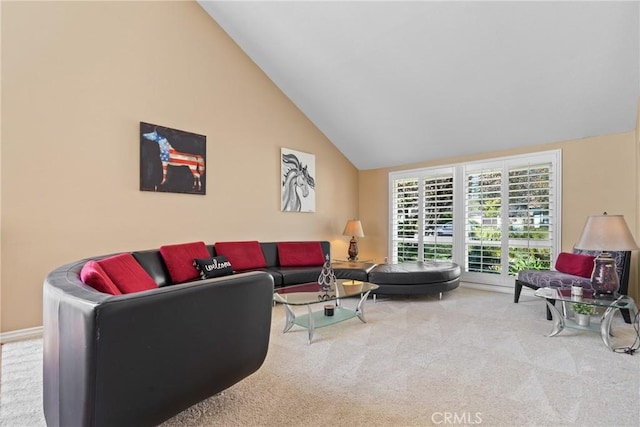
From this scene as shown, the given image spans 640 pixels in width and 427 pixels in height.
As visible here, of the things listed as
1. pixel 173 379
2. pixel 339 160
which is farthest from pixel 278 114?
pixel 173 379

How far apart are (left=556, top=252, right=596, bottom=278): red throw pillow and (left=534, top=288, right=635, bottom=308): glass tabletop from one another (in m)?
0.80

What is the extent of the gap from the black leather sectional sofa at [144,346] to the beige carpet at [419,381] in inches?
14.4

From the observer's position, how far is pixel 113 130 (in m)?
3.73

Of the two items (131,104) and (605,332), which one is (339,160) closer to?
(131,104)

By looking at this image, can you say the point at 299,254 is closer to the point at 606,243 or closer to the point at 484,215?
the point at 484,215

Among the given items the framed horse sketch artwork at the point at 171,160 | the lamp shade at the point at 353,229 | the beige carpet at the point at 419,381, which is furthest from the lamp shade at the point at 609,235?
the framed horse sketch artwork at the point at 171,160

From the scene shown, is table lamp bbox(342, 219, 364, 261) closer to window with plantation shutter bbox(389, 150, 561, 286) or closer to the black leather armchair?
window with plantation shutter bbox(389, 150, 561, 286)

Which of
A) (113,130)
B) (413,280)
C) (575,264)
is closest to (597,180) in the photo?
(575,264)

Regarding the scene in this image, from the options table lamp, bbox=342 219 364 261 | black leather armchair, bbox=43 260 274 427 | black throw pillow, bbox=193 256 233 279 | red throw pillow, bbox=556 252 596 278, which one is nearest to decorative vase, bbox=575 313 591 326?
red throw pillow, bbox=556 252 596 278

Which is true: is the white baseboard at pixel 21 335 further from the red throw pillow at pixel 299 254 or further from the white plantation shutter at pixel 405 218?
the white plantation shutter at pixel 405 218

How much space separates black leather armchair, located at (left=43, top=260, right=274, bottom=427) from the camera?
123 centimetres

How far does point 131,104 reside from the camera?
3875mm

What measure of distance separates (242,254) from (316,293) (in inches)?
66.1

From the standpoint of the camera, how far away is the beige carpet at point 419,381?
1842 mm
